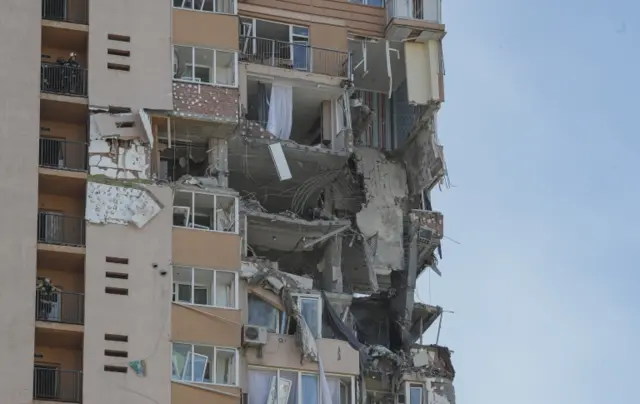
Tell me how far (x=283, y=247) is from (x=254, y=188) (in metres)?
2.47

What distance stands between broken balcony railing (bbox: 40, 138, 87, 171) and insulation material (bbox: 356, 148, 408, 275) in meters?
10.9

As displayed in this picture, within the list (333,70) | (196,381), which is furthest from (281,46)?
(196,381)

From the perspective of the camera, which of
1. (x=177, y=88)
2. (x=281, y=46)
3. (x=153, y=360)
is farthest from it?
(x=281, y=46)

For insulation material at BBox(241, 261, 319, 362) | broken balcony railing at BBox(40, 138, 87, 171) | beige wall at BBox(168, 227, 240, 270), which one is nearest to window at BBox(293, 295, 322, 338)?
insulation material at BBox(241, 261, 319, 362)

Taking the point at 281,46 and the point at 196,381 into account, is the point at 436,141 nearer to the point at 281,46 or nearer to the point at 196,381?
the point at 281,46

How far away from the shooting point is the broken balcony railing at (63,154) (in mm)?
67812

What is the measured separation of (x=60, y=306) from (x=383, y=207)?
14.6m

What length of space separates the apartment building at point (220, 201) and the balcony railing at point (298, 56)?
0.08 metres

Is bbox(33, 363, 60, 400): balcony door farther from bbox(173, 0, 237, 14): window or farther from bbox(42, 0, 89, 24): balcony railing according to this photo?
bbox(173, 0, 237, 14): window

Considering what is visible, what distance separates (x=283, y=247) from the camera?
7262cm

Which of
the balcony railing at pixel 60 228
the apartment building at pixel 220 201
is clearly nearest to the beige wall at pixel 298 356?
the apartment building at pixel 220 201

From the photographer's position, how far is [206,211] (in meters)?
68.9

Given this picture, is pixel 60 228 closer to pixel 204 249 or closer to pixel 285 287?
pixel 204 249

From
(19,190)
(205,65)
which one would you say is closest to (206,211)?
(205,65)
